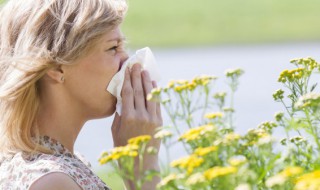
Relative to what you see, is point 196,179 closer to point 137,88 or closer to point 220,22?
point 137,88

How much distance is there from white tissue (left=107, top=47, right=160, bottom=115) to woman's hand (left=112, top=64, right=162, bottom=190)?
0.01 metres

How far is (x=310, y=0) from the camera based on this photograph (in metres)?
15.5

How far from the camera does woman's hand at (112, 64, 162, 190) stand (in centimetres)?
184

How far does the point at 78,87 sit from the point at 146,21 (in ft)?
42.2

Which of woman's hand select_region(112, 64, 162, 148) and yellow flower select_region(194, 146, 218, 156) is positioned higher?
yellow flower select_region(194, 146, 218, 156)

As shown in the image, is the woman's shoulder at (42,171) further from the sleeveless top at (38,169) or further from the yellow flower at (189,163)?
the yellow flower at (189,163)

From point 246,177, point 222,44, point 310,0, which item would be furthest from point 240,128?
point 310,0

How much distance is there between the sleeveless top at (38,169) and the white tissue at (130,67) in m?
0.14

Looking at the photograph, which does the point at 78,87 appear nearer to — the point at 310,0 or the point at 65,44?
the point at 65,44

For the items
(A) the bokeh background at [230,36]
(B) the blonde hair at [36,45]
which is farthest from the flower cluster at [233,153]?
(A) the bokeh background at [230,36]

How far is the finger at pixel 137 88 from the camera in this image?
6.26 feet

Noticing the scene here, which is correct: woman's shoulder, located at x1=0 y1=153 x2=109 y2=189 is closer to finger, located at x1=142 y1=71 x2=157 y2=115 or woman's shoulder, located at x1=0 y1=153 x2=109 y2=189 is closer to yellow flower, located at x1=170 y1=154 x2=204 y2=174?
finger, located at x1=142 y1=71 x2=157 y2=115

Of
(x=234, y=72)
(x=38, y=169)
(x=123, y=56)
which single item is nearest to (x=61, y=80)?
(x=123, y=56)

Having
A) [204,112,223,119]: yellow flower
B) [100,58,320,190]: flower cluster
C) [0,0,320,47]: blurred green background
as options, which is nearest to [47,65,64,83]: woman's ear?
[100,58,320,190]: flower cluster
